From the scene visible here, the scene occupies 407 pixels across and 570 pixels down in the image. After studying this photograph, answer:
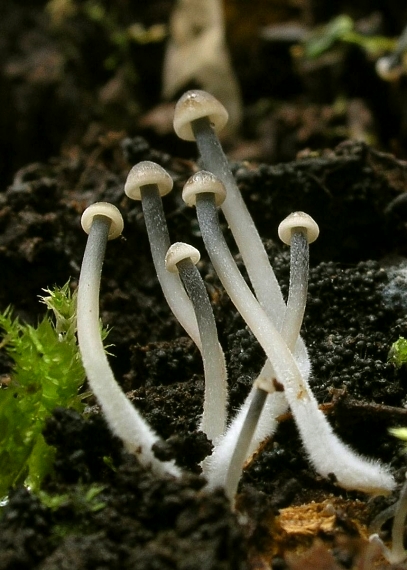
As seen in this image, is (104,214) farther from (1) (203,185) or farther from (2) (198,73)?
(2) (198,73)

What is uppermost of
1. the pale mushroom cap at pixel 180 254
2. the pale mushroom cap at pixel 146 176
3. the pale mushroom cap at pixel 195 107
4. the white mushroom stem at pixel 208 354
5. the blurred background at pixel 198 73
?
the blurred background at pixel 198 73

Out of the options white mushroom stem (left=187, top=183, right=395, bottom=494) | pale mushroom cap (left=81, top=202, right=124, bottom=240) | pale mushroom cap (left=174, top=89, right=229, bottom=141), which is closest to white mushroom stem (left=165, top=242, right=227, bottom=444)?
white mushroom stem (left=187, top=183, right=395, bottom=494)

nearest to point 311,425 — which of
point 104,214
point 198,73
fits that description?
point 104,214

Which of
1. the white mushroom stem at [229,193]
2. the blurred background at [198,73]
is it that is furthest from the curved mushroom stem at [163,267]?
the blurred background at [198,73]

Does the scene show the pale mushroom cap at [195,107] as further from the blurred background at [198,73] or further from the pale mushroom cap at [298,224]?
the blurred background at [198,73]

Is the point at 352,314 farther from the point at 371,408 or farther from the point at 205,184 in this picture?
the point at 205,184

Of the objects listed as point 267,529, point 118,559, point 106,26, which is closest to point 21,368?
point 118,559
